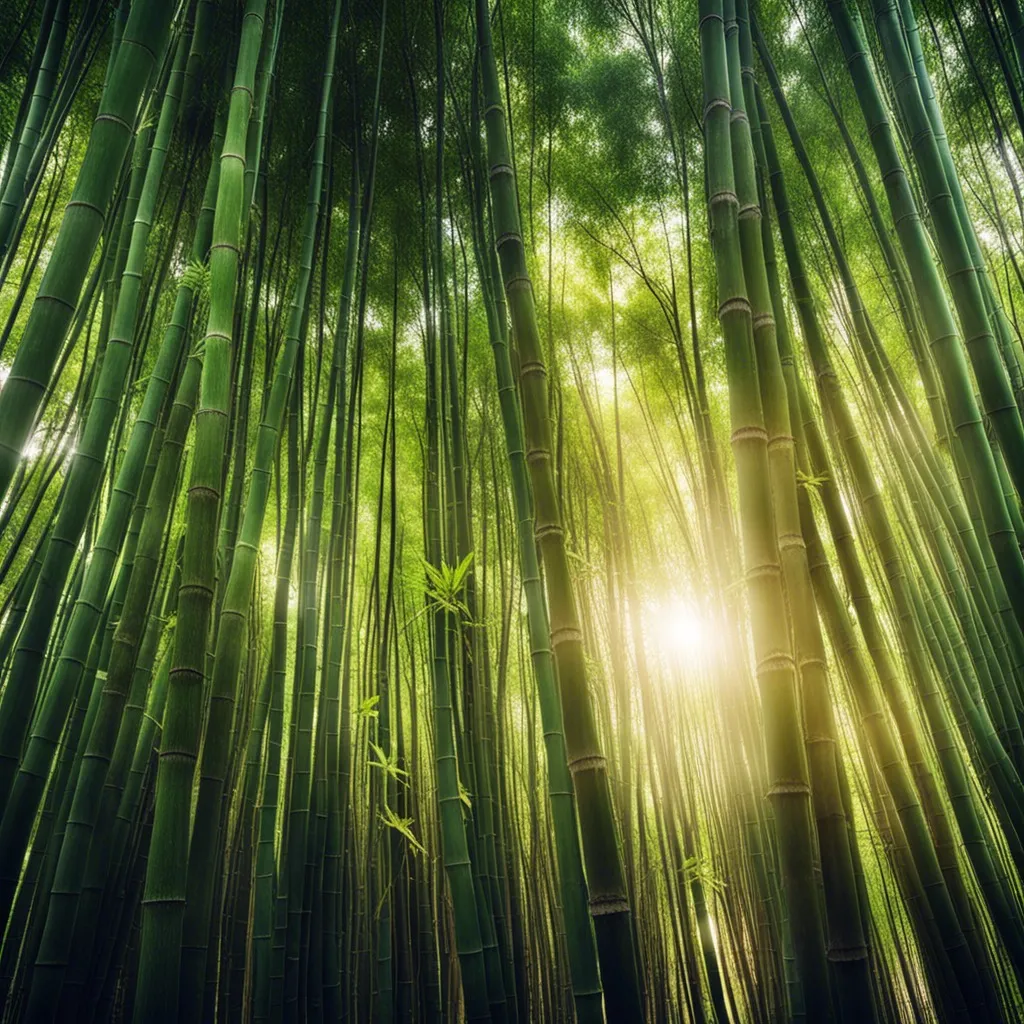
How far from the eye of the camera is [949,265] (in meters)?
1.15

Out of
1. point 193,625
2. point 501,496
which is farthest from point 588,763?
point 501,496

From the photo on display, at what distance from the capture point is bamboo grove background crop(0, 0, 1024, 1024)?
39.8 inches

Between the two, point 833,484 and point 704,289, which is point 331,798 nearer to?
point 833,484

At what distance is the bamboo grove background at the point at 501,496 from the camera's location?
1010 millimetres

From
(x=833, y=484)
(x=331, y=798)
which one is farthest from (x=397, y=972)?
(x=833, y=484)

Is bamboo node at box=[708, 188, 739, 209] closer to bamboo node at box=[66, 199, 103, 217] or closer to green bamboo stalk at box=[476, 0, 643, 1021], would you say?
green bamboo stalk at box=[476, 0, 643, 1021]

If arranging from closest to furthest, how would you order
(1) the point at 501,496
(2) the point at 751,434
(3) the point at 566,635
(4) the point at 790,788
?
(4) the point at 790,788, (2) the point at 751,434, (3) the point at 566,635, (1) the point at 501,496

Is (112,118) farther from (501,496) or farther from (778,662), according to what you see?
(501,496)

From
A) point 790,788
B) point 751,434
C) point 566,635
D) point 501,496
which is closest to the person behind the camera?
point 790,788

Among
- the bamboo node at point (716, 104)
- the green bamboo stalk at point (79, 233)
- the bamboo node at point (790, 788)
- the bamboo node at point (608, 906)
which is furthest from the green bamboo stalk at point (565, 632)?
the green bamboo stalk at point (79, 233)

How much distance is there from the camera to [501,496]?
13.6ft

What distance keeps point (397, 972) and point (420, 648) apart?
227 cm

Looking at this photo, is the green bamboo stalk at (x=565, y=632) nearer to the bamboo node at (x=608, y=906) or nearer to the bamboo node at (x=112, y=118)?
the bamboo node at (x=608, y=906)

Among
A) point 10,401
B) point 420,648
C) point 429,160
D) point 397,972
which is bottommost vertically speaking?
point 397,972
